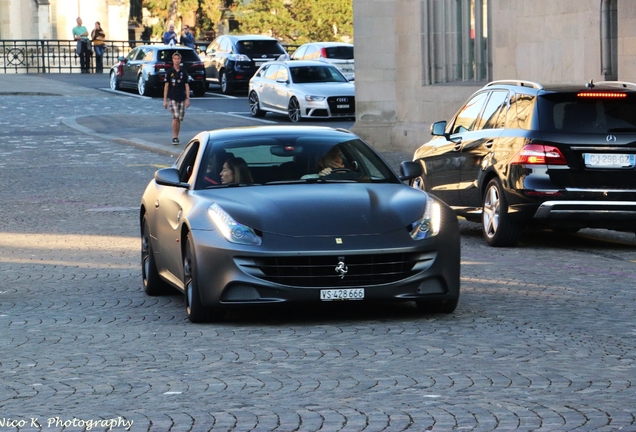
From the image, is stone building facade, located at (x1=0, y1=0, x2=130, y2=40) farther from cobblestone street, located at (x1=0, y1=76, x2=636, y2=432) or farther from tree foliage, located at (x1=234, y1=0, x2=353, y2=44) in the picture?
cobblestone street, located at (x1=0, y1=76, x2=636, y2=432)

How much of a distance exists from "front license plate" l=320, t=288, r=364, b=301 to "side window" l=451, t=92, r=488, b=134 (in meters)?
6.14

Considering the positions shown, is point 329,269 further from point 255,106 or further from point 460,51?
point 255,106

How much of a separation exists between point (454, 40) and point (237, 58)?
62.7 feet

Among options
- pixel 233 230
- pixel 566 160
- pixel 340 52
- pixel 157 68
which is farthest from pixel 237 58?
pixel 233 230

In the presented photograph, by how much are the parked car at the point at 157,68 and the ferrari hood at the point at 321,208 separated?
34.7m

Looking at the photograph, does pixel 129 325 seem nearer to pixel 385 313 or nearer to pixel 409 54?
pixel 385 313

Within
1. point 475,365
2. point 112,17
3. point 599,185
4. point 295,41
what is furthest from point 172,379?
point 112,17

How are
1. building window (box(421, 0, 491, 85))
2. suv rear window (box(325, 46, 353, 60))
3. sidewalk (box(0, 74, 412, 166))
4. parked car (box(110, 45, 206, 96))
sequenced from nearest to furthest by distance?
building window (box(421, 0, 491, 85)) < sidewalk (box(0, 74, 412, 166)) < suv rear window (box(325, 46, 353, 60)) < parked car (box(110, 45, 206, 96))

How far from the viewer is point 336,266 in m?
9.04

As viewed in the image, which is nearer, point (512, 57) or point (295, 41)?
point (512, 57)

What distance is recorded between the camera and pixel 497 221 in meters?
13.9

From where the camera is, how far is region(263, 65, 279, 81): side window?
122ft

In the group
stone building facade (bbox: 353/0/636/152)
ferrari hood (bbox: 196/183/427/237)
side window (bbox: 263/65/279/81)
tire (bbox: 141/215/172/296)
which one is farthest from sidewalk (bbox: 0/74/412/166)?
ferrari hood (bbox: 196/183/427/237)

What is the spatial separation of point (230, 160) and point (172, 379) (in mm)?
3164
